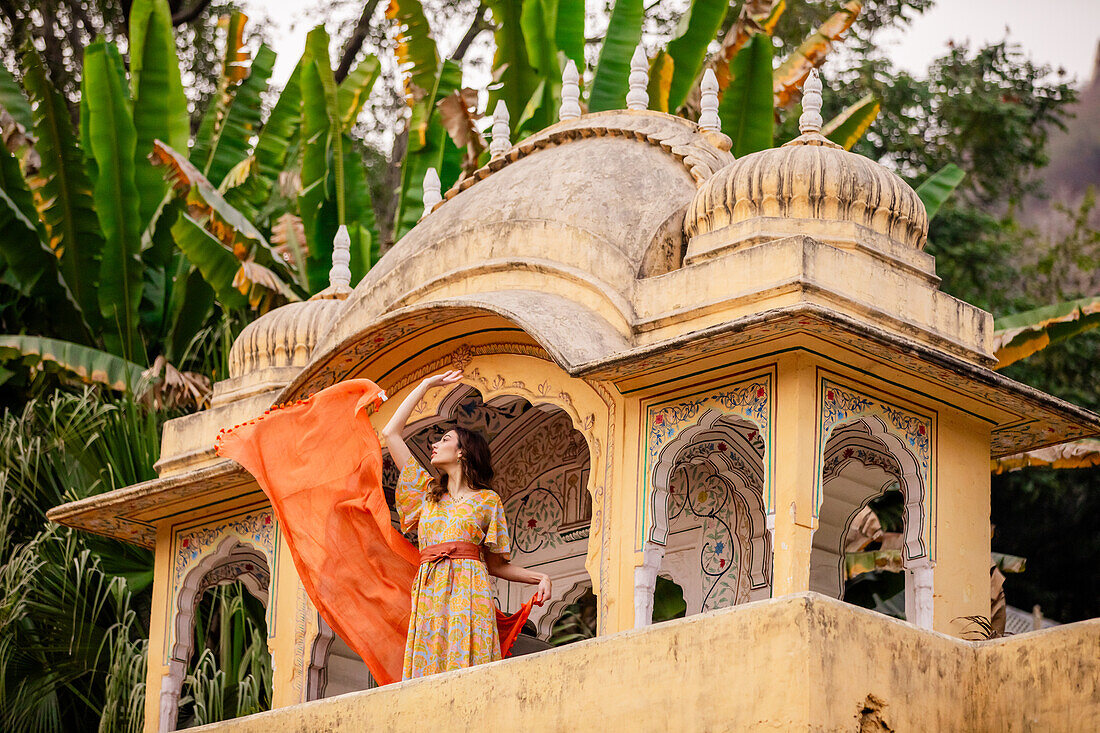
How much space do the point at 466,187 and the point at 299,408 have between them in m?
2.03

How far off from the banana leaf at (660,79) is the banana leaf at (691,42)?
4.2 inches

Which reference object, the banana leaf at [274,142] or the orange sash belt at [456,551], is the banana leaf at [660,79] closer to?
the banana leaf at [274,142]

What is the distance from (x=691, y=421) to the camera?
8.11m

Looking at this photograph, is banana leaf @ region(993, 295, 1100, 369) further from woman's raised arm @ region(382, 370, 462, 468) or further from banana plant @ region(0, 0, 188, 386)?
banana plant @ region(0, 0, 188, 386)

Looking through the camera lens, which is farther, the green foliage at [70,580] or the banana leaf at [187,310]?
the banana leaf at [187,310]

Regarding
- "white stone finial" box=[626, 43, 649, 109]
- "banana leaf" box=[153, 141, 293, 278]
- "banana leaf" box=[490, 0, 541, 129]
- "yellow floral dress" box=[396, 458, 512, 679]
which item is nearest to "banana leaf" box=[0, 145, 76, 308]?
"banana leaf" box=[153, 141, 293, 278]

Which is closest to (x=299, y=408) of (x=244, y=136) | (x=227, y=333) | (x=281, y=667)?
(x=281, y=667)

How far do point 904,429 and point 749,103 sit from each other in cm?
551

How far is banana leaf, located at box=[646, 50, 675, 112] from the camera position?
45.0 feet

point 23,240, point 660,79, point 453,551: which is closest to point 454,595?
point 453,551

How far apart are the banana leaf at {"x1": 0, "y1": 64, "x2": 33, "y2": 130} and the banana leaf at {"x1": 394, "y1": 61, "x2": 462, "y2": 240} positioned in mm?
3437

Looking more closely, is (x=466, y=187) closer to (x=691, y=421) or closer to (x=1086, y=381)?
(x=691, y=421)

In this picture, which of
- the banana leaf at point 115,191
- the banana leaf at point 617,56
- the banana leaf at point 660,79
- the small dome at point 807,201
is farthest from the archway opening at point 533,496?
the banana leaf at point 115,191

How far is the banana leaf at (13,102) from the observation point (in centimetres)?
1517
